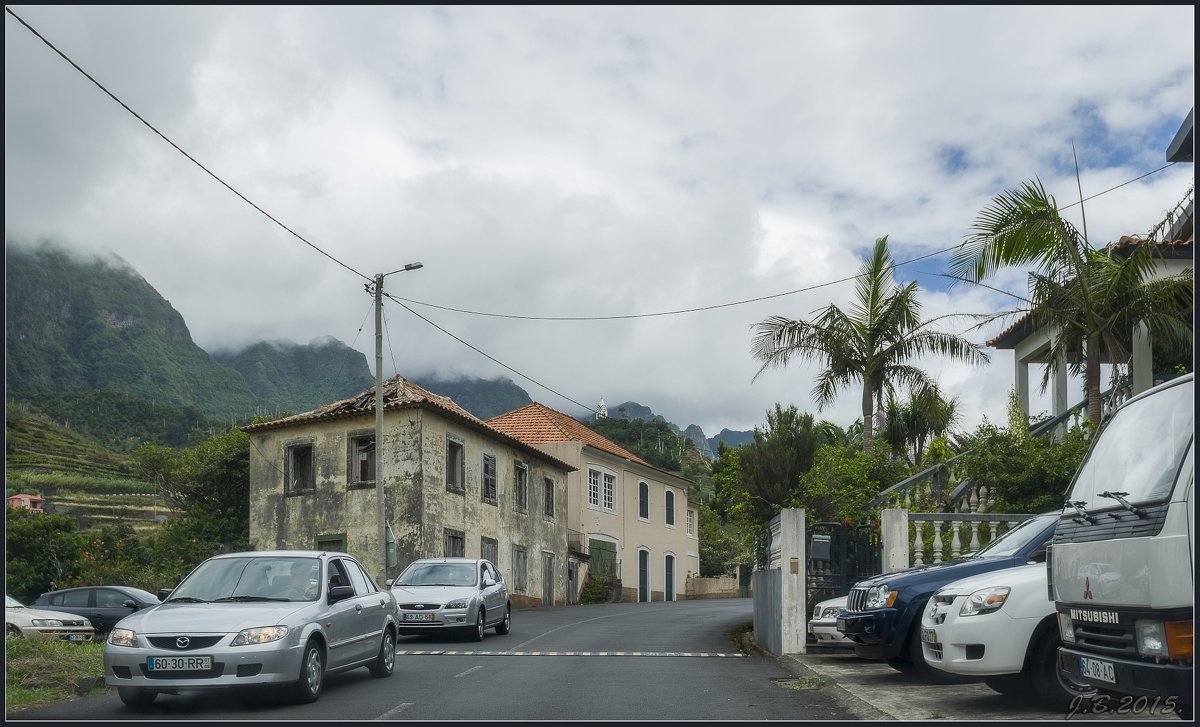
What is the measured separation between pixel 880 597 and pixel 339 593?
18.2ft

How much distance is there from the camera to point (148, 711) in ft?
35.4

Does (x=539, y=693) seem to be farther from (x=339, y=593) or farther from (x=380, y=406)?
(x=380, y=406)

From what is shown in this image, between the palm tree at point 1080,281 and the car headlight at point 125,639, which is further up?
the palm tree at point 1080,281

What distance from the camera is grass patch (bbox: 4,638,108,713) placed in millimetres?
11516

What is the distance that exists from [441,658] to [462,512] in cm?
2107

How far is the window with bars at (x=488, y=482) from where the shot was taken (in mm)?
40312

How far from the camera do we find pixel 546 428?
52.8 m

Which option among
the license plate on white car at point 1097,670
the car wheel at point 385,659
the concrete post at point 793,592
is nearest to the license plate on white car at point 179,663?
the car wheel at point 385,659

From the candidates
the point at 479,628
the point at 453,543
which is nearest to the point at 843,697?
the point at 479,628

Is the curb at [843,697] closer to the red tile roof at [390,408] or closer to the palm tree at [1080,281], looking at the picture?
the palm tree at [1080,281]

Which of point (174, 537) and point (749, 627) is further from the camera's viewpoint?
point (174, 537)

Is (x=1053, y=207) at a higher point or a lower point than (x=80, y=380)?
lower

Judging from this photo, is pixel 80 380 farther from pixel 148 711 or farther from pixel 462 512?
pixel 148 711

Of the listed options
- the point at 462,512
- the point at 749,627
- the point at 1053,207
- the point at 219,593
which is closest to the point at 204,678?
the point at 219,593
